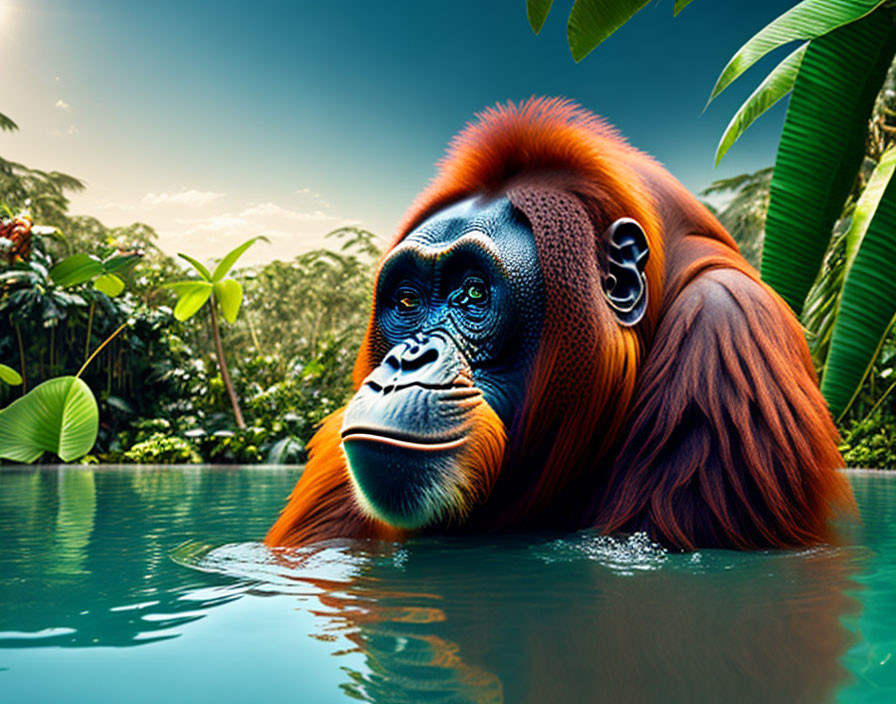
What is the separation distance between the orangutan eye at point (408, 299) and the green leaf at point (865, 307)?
119 cm

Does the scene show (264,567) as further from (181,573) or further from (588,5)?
(588,5)

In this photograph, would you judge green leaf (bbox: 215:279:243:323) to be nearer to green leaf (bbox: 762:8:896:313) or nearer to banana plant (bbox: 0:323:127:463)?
banana plant (bbox: 0:323:127:463)

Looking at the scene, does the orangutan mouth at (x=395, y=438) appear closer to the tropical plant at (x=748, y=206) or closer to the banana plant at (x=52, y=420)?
the banana plant at (x=52, y=420)

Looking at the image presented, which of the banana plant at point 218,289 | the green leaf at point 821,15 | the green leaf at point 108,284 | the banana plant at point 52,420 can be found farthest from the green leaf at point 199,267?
the green leaf at point 821,15

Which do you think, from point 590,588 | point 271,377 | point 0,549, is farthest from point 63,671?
point 271,377

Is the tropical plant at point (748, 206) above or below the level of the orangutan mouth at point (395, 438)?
above

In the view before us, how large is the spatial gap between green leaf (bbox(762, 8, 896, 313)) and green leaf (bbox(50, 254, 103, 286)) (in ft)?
9.06

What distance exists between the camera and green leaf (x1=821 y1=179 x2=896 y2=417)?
2.13 meters

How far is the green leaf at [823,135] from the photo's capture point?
2396 mm

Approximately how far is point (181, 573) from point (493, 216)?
52.7 inches

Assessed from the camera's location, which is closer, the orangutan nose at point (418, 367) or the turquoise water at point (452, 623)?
the turquoise water at point (452, 623)

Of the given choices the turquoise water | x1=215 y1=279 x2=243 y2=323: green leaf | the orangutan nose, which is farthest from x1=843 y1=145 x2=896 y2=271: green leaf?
x1=215 y1=279 x2=243 y2=323: green leaf

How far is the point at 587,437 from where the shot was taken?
2.26 m

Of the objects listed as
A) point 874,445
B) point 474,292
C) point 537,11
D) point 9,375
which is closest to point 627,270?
point 474,292
